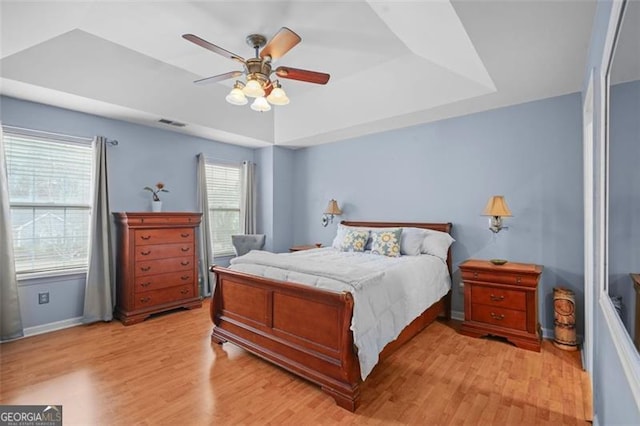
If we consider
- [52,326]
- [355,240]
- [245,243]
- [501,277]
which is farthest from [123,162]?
[501,277]

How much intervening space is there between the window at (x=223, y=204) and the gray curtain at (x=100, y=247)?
1505 millimetres

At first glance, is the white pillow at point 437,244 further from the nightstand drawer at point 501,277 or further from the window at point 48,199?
the window at point 48,199

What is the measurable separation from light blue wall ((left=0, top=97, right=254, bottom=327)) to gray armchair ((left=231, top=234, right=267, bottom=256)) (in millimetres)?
931

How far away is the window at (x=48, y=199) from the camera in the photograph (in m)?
3.33

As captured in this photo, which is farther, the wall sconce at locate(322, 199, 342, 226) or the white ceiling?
the wall sconce at locate(322, 199, 342, 226)

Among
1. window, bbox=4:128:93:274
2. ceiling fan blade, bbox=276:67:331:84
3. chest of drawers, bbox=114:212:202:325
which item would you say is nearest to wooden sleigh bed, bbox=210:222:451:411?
chest of drawers, bbox=114:212:202:325

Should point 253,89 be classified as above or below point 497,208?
above

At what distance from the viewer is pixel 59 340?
3207 millimetres

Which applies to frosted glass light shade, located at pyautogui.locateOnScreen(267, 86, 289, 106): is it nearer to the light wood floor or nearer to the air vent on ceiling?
the air vent on ceiling

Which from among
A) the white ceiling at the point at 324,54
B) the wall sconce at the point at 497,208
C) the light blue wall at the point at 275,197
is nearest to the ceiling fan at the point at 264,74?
the white ceiling at the point at 324,54

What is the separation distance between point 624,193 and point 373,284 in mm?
1568

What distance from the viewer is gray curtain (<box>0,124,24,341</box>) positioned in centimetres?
310

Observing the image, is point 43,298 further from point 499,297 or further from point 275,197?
point 499,297

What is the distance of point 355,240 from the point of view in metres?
4.09
